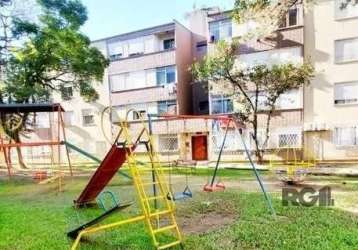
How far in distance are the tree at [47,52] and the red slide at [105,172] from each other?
11611 millimetres

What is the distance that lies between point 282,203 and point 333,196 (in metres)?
2.21

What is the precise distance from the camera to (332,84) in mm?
21641

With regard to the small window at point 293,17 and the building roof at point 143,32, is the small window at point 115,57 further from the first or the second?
the small window at point 293,17

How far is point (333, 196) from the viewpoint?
9.90 m

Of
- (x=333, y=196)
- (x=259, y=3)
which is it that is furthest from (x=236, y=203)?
(x=259, y=3)

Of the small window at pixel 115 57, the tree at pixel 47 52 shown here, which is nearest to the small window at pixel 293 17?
the tree at pixel 47 52

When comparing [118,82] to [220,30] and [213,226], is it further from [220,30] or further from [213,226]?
[213,226]

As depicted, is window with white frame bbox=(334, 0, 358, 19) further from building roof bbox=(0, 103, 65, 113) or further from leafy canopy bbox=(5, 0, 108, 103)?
building roof bbox=(0, 103, 65, 113)

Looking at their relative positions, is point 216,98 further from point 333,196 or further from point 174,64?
point 333,196

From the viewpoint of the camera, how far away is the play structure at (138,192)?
5336 millimetres

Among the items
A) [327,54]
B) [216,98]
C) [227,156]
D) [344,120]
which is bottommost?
[227,156]

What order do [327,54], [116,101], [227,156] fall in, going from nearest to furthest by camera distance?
[327,54]
[227,156]
[116,101]

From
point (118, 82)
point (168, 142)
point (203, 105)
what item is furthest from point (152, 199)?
point (118, 82)

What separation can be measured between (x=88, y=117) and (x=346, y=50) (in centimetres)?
2185
